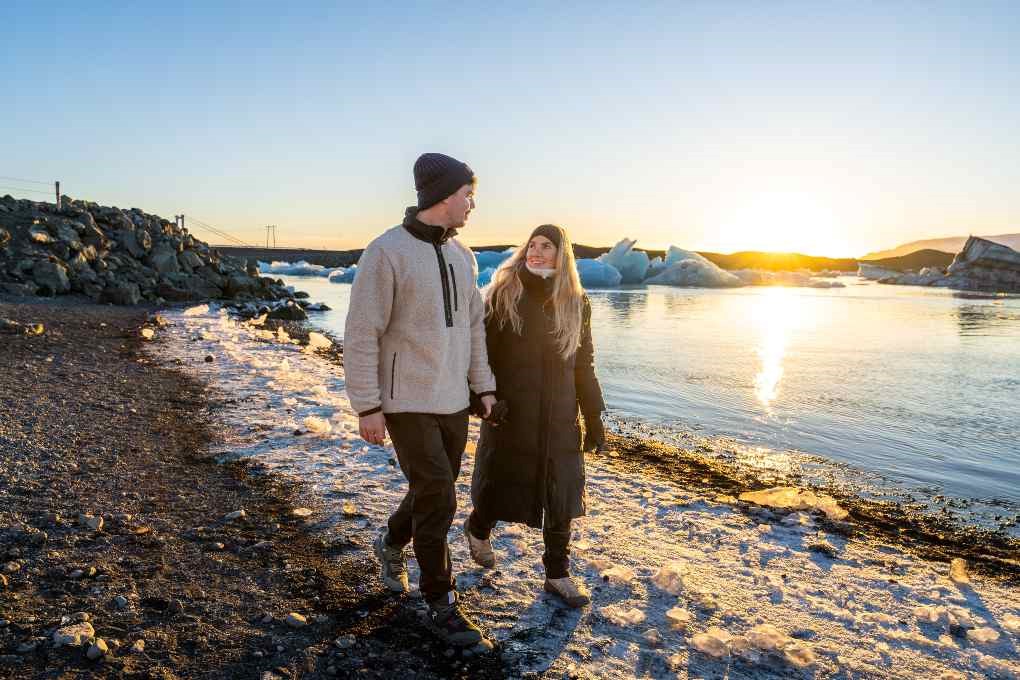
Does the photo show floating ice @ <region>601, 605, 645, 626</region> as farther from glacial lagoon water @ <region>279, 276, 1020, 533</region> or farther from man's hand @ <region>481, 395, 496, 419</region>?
glacial lagoon water @ <region>279, 276, 1020, 533</region>

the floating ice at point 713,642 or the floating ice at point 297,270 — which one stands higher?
the floating ice at point 297,270

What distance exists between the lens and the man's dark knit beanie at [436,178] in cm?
289

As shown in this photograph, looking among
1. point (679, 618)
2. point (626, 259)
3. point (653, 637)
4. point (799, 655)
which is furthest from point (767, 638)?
point (626, 259)

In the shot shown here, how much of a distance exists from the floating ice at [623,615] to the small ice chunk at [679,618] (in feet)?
0.44

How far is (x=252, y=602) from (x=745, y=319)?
94.0 ft

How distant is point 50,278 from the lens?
63.2ft

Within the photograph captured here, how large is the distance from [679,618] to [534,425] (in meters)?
1.18

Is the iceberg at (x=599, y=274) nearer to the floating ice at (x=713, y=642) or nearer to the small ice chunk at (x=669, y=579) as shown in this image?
the small ice chunk at (x=669, y=579)

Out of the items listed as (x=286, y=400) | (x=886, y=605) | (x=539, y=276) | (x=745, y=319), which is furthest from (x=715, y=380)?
(x=745, y=319)

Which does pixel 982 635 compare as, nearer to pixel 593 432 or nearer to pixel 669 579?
pixel 669 579

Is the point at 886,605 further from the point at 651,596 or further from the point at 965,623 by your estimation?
the point at 651,596

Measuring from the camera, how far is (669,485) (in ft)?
18.7

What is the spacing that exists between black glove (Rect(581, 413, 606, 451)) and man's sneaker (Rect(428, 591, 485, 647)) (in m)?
1.02

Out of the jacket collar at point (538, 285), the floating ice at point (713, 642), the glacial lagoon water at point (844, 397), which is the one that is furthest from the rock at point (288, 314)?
the floating ice at point (713, 642)
